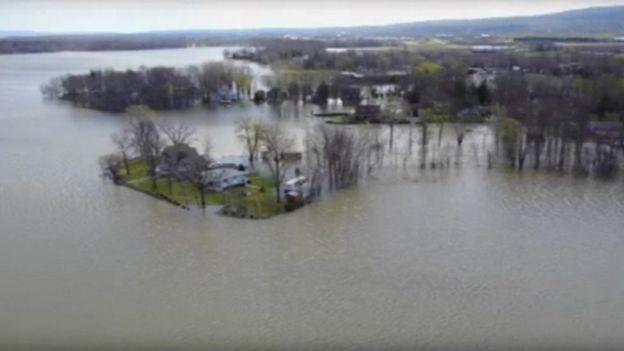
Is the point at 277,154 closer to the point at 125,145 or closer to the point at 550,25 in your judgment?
the point at 125,145

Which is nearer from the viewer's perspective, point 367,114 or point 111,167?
point 111,167

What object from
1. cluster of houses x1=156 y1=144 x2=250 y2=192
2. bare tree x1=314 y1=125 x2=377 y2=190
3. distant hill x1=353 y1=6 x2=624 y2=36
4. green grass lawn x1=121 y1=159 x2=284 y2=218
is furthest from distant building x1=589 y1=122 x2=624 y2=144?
distant hill x1=353 y1=6 x2=624 y2=36

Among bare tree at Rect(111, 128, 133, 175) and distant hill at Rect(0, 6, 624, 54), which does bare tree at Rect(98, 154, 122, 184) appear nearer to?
bare tree at Rect(111, 128, 133, 175)

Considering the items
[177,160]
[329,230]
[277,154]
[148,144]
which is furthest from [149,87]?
[329,230]

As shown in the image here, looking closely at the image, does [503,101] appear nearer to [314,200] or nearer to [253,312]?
[314,200]

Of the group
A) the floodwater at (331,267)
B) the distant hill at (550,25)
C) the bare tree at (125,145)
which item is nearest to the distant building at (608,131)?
the floodwater at (331,267)

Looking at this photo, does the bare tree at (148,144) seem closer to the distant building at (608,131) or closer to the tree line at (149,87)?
the tree line at (149,87)

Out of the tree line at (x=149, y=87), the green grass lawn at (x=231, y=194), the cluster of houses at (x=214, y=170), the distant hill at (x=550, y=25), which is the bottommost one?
the green grass lawn at (x=231, y=194)
